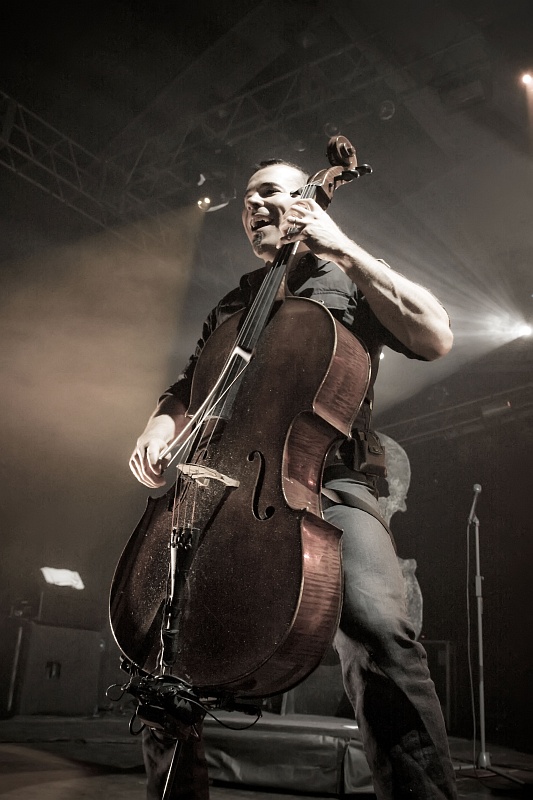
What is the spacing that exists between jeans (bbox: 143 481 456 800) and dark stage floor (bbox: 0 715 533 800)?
1872 millimetres

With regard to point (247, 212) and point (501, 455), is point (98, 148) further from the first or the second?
point (501, 455)

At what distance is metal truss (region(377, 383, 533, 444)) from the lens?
22.6 ft

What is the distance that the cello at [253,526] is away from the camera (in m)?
1.24

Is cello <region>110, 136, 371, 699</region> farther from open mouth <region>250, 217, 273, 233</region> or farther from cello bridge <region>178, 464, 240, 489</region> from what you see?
open mouth <region>250, 217, 273, 233</region>

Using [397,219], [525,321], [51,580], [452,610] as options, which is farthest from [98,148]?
[452,610]

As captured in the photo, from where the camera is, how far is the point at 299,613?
3.94ft

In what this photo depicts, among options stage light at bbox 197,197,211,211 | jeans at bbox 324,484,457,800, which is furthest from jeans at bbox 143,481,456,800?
stage light at bbox 197,197,211,211

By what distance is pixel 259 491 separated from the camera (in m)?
1.42

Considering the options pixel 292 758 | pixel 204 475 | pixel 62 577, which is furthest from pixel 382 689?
pixel 62 577

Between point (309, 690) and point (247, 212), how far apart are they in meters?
4.33

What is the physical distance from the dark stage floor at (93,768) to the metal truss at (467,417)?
3449 millimetres

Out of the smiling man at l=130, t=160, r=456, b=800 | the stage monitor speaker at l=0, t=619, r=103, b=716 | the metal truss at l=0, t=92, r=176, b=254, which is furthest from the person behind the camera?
the metal truss at l=0, t=92, r=176, b=254

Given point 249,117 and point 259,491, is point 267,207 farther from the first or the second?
point 249,117

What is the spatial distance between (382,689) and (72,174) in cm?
676
